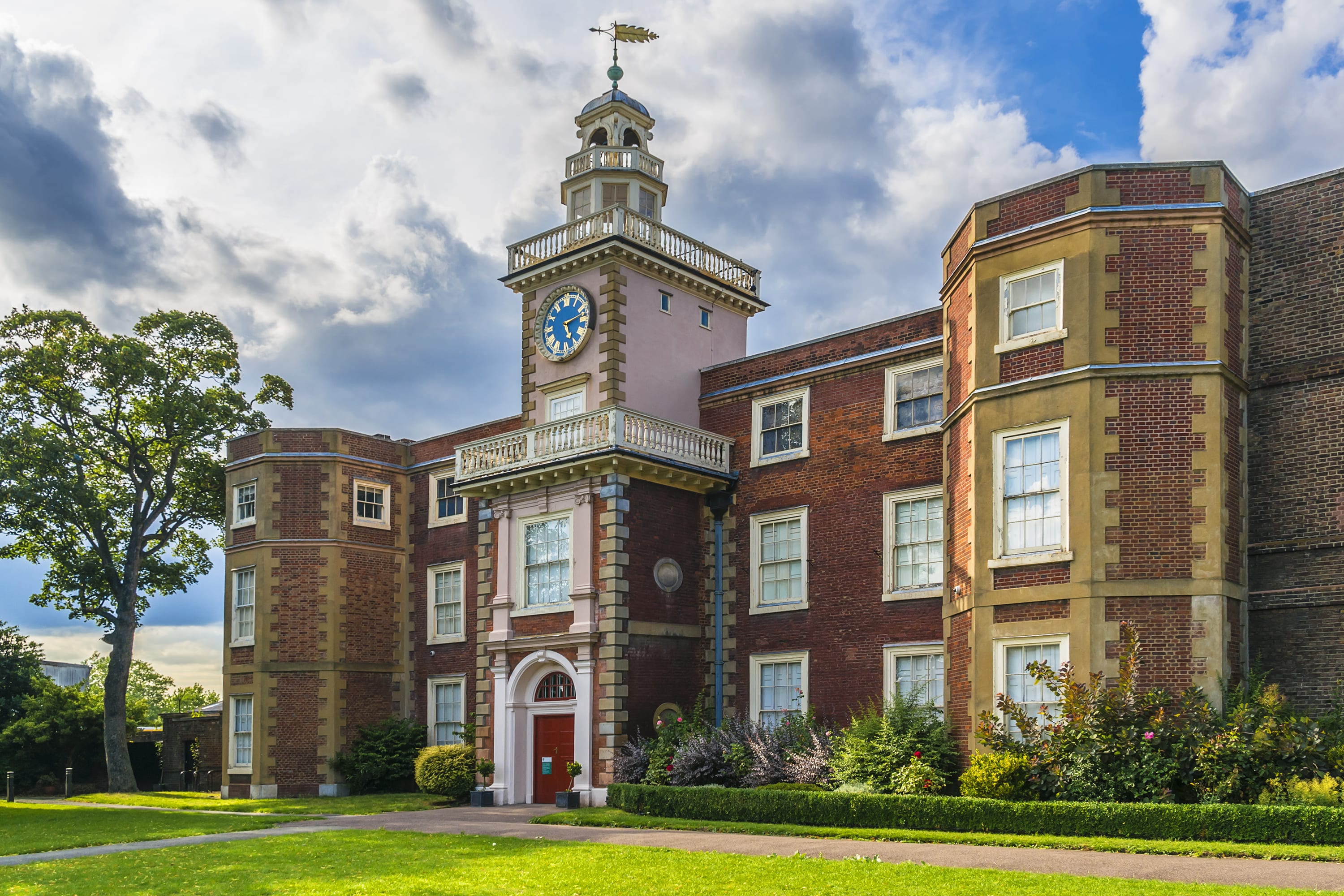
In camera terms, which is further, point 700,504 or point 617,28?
point 617,28

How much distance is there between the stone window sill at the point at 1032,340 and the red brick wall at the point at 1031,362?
48 millimetres

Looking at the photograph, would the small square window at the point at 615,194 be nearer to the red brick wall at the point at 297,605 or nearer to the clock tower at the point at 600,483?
the clock tower at the point at 600,483

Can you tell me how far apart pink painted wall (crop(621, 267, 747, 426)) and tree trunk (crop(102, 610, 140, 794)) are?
20.2 m

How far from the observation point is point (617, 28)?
33.3m

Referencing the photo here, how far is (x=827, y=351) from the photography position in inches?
1073

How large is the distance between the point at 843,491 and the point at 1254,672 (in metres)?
9.44

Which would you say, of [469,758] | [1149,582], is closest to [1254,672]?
[1149,582]

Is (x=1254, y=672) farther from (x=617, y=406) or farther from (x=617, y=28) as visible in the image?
(x=617, y=28)

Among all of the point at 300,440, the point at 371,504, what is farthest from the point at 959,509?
the point at 300,440

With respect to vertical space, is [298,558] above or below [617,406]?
below

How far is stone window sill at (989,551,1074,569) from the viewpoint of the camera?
19297 millimetres

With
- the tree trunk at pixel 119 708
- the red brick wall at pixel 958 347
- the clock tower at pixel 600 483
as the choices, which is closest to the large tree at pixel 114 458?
the tree trunk at pixel 119 708

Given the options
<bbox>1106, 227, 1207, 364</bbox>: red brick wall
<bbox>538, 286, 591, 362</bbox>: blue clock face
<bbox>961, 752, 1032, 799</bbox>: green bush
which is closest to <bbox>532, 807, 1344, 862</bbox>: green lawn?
<bbox>961, 752, 1032, 799</bbox>: green bush

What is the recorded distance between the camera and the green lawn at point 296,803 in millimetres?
27375
